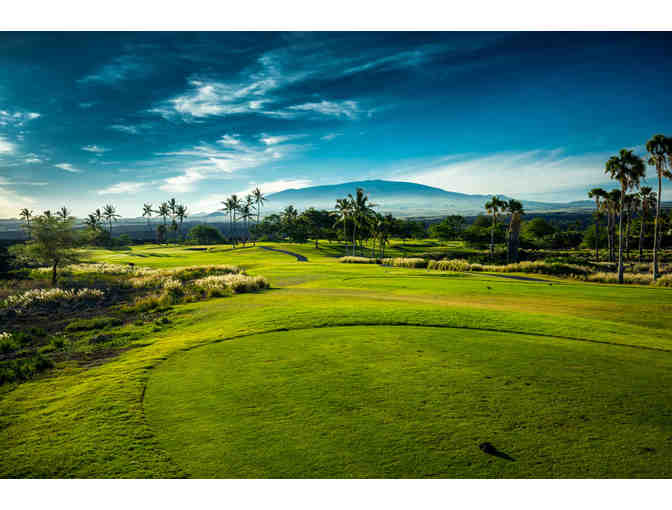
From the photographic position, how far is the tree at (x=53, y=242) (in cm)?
3434

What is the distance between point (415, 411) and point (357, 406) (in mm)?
1006

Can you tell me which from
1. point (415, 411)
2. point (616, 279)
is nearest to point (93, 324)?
point (415, 411)

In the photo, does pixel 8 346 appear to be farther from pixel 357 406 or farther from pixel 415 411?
pixel 415 411

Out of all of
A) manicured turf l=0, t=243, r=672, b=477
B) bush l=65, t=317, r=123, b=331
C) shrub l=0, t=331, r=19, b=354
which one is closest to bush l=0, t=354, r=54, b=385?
manicured turf l=0, t=243, r=672, b=477

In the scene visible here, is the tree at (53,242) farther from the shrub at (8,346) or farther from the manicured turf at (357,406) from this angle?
the manicured turf at (357,406)

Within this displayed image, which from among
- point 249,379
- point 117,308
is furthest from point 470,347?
point 117,308

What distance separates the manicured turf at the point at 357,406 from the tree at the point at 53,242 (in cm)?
3185

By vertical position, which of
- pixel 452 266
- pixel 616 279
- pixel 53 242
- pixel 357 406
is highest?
pixel 53 242

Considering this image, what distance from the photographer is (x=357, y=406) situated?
19.8 ft

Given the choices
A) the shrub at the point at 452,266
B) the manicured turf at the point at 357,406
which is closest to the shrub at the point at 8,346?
the manicured turf at the point at 357,406

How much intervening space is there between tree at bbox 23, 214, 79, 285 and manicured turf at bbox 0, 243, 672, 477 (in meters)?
31.8

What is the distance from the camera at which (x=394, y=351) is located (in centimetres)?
954

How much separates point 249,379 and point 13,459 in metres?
3.79

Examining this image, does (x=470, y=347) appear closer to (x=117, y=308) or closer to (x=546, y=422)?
(x=546, y=422)
